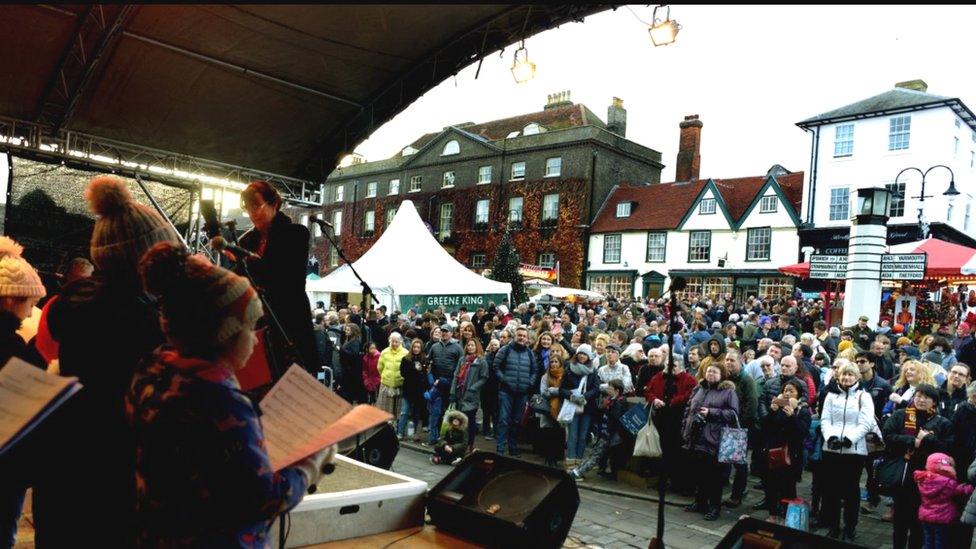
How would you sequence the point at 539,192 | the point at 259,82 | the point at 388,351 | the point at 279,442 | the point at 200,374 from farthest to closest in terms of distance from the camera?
the point at 539,192
the point at 388,351
the point at 259,82
the point at 279,442
the point at 200,374

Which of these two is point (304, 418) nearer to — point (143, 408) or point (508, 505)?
point (143, 408)

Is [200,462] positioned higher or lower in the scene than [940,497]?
higher

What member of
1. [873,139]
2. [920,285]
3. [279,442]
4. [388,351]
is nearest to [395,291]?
[388,351]

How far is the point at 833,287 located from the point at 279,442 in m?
29.2

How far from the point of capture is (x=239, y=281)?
1641mm

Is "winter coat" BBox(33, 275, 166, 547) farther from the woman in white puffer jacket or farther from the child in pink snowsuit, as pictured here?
the woman in white puffer jacket

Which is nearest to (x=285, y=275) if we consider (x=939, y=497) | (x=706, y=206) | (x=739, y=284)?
(x=939, y=497)

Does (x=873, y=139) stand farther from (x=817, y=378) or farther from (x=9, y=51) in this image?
(x=9, y=51)

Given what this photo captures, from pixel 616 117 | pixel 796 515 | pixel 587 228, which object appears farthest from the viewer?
pixel 616 117

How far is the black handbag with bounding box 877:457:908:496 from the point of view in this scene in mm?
5859

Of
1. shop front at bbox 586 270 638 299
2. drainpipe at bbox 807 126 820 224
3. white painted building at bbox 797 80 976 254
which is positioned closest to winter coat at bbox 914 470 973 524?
white painted building at bbox 797 80 976 254

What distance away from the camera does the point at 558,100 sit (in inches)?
1560

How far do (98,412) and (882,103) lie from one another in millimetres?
31799

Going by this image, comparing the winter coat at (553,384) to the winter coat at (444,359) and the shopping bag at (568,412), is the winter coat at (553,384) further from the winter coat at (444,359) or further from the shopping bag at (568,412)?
the winter coat at (444,359)
